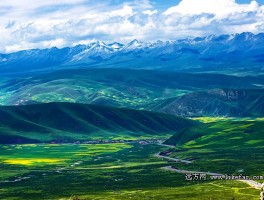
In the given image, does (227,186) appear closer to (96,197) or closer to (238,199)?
(238,199)

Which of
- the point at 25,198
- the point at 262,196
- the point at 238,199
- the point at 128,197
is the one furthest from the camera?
the point at 25,198

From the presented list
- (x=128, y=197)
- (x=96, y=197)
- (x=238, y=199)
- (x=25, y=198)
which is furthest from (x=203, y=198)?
(x=25, y=198)

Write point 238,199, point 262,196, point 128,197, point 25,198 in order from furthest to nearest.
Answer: point 25,198, point 128,197, point 238,199, point 262,196

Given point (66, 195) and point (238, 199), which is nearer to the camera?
point (238, 199)

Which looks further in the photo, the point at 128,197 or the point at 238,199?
the point at 128,197

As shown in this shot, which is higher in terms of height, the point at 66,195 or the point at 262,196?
the point at 262,196

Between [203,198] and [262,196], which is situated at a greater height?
[262,196]

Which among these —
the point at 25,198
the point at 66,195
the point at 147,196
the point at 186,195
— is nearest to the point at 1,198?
the point at 25,198

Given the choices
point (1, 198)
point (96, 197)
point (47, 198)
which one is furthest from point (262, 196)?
point (1, 198)

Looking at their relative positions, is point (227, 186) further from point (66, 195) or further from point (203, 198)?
point (66, 195)
